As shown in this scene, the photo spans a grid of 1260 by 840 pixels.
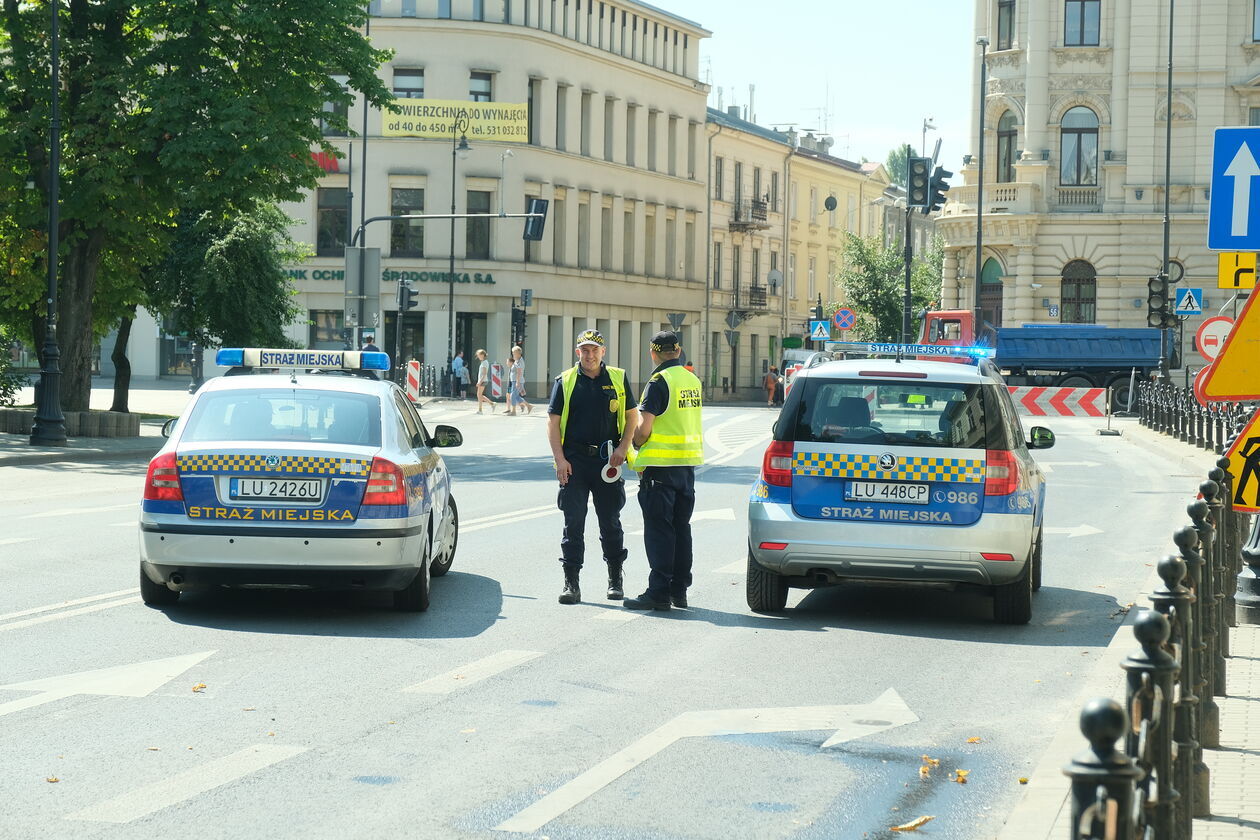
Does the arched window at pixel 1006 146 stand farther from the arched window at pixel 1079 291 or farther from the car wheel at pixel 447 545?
the car wheel at pixel 447 545

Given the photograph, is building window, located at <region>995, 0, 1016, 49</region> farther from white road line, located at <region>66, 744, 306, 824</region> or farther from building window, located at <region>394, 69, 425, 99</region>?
white road line, located at <region>66, 744, 306, 824</region>

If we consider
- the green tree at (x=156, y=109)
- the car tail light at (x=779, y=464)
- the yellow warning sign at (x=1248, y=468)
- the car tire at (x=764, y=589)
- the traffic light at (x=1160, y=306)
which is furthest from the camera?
the traffic light at (x=1160, y=306)

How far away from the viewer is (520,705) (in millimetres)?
8094

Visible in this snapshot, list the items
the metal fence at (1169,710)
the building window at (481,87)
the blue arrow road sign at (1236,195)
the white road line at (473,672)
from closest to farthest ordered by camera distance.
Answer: the metal fence at (1169,710)
the white road line at (473,672)
the blue arrow road sign at (1236,195)
the building window at (481,87)

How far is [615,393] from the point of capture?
11.7m

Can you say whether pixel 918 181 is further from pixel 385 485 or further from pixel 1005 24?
pixel 1005 24

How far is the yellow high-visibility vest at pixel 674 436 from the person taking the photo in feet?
37.6

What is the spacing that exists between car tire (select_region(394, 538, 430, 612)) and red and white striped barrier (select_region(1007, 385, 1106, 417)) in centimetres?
2207

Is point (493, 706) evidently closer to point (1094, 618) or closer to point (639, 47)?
point (1094, 618)

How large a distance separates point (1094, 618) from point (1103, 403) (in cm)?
2059

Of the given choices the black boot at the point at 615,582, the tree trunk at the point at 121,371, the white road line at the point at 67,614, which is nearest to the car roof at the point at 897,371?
the black boot at the point at 615,582

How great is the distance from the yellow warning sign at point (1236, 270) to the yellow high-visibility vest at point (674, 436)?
5.14 metres

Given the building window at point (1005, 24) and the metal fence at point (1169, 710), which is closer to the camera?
the metal fence at point (1169, 710)

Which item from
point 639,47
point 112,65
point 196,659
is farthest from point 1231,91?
point 196,659
